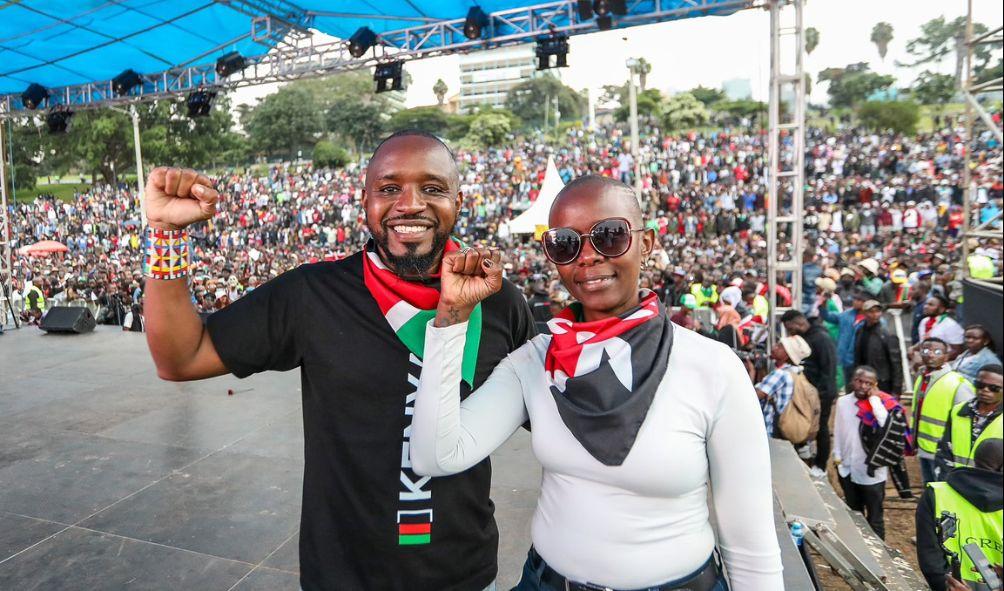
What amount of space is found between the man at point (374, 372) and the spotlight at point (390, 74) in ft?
29.2

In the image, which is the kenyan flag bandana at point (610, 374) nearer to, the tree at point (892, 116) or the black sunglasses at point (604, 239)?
the black sunglasses at point (604, 239)

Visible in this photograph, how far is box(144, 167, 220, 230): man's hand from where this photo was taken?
1.27 metres

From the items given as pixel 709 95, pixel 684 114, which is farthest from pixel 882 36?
pixel 684 114

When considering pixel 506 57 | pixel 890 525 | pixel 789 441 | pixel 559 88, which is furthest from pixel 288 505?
pixel 506 57

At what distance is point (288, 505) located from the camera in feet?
10.7

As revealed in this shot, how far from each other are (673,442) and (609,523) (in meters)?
0.19

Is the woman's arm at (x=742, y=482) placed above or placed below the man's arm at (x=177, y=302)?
below

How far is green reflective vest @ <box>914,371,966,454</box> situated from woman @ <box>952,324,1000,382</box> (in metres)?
0.56

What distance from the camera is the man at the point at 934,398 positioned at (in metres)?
4.40

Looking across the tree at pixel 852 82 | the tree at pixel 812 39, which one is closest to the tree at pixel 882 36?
the tree at pixel 812 39

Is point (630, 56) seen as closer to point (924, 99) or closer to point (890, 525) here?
point (890, 525)

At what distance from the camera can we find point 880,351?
21.7ft

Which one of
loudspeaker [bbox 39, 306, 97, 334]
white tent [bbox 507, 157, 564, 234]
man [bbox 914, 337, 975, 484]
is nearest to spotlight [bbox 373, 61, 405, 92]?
white tent [bbox 507, 157, 564, 234]

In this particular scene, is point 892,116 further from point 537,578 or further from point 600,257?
point 537,578
